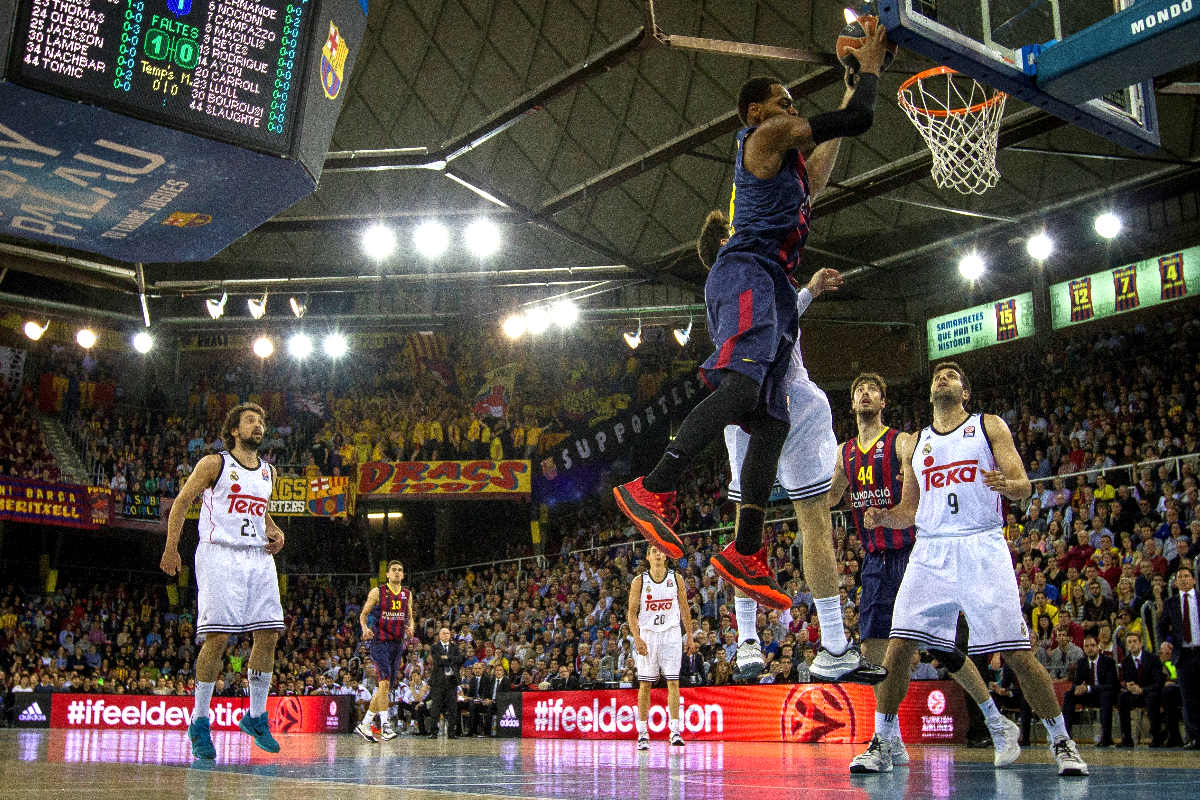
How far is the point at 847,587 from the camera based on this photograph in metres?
16.0

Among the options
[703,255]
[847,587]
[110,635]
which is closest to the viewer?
[703,255]

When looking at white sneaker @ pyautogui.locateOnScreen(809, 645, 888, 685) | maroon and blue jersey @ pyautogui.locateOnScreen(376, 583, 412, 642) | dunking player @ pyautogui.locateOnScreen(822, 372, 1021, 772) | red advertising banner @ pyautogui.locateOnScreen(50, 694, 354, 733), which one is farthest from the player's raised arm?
red advertising banner @ pyautogui.locateOnScreen(50, 694, 354, 733)

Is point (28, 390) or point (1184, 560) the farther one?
point (28, 390)

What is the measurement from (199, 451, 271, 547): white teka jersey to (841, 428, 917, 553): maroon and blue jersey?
4.47 m

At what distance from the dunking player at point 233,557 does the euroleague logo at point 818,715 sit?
7.89 m

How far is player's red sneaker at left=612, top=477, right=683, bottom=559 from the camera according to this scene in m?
4.80

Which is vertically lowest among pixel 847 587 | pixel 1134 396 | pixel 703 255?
pixel 847 587

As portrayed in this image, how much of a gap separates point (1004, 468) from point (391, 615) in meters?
9.70

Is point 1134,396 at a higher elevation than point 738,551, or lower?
higher

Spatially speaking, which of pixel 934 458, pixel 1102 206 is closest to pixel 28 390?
pixel 1102 206

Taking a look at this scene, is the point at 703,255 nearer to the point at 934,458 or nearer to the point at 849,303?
the point at 934,458

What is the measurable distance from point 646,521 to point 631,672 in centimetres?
1418

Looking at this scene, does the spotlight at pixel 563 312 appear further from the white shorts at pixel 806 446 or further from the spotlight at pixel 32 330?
the white shorts at pixel 806 446

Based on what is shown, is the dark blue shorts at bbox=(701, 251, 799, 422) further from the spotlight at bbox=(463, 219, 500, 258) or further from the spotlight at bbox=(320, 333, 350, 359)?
the spotlight at bbox=(320, 333, 350, 359)
